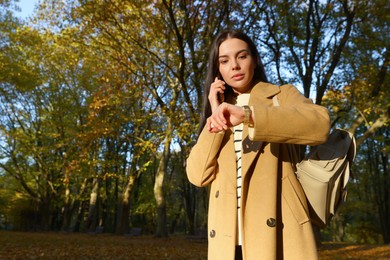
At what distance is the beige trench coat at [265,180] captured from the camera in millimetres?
1570

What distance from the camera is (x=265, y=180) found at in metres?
1.74

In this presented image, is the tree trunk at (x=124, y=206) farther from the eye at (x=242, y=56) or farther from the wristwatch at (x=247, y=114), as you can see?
the wristwatch at (x=247, y=114)

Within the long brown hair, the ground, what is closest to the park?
the ground

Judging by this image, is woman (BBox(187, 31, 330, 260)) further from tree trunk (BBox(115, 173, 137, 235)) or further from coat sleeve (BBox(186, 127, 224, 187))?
tree trunk (BBox(115, 173, 137, 235))

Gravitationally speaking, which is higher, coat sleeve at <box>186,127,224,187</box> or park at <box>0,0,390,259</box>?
park at <box>0,0,390,259</box>

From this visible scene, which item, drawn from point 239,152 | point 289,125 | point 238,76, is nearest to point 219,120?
point 289,125

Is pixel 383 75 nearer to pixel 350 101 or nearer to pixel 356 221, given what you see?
pixel 350 101

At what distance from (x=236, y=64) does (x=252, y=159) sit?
1.71 ft

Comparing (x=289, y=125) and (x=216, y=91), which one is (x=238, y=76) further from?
(x=289, y=125)

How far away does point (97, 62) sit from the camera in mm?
19500

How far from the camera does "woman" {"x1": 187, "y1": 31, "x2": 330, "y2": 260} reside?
1572 mm

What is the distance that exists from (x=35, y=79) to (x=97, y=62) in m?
6.78

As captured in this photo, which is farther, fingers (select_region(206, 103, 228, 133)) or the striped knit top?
the striped knit top

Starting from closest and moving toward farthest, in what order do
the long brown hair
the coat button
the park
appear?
the coat button, the long brown hair, the park
